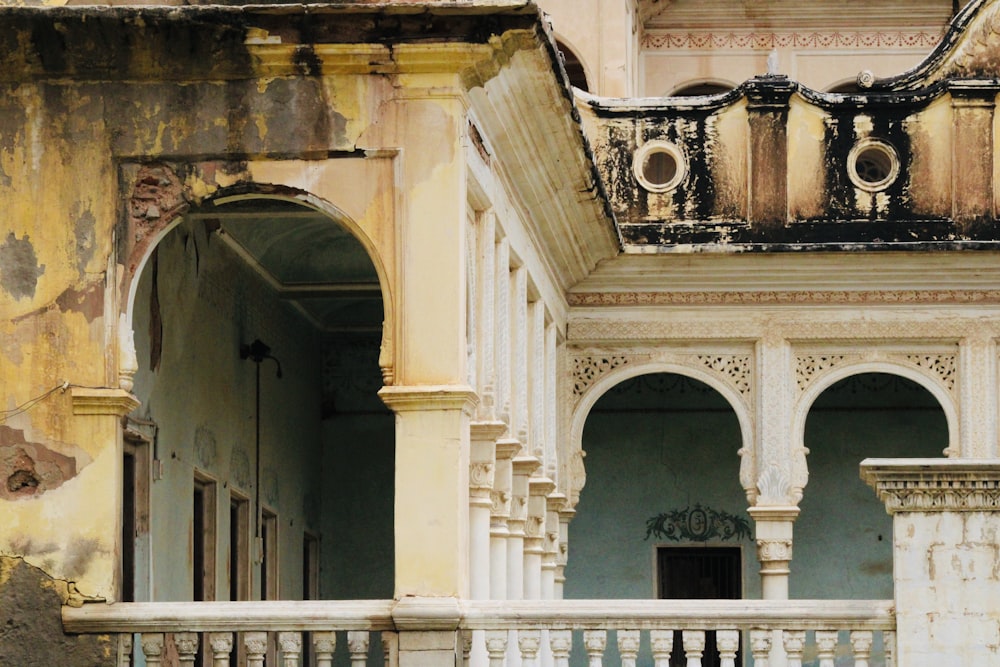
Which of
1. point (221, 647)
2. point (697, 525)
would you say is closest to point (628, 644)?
point (221, 647)

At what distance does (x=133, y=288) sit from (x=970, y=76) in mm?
10263

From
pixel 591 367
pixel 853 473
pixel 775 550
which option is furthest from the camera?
pixel 853 473

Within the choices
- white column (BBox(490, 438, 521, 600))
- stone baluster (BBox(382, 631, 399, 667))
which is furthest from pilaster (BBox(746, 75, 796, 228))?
stone baluster (BBox(382, 631, 399, 667))

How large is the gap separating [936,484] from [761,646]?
3.86ft

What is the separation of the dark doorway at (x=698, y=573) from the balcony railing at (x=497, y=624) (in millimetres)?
10884

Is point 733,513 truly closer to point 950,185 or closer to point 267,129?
point 950,185

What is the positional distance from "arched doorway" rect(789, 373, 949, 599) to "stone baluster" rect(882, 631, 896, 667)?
10.9 metres

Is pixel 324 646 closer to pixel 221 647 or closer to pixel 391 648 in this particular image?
pixel 391 648

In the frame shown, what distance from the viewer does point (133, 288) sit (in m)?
11.7

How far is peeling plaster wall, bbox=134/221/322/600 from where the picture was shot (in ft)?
48.3

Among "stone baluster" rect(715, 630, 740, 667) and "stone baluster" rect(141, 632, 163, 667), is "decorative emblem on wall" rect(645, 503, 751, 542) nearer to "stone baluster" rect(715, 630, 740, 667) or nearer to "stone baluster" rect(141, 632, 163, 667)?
"stone baluster" rect(715, 630, 740, 667)

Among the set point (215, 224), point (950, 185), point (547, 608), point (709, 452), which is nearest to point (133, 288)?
point (547, 608)

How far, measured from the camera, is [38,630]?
37.3ft

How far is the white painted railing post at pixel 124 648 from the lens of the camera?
11.4 metres
